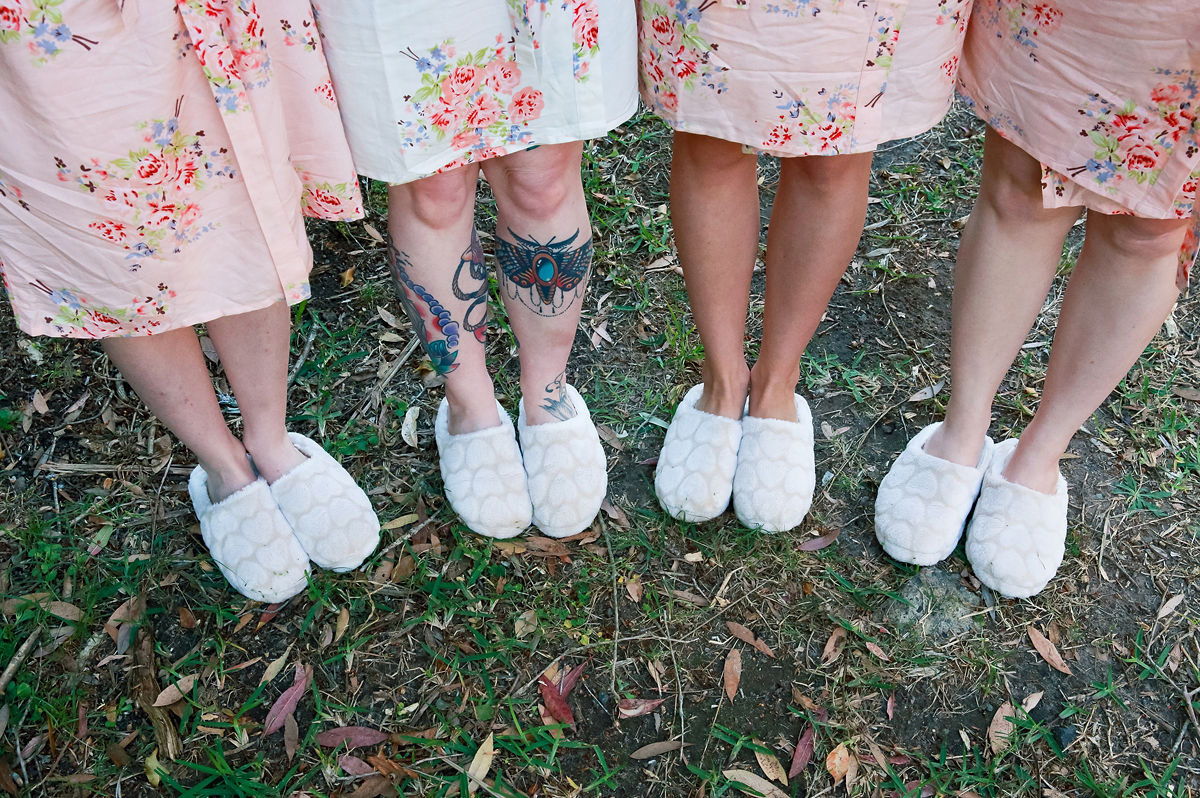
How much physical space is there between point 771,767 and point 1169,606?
3.10ft

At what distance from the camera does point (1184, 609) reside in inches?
71.7

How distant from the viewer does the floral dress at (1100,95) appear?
4.03 feet

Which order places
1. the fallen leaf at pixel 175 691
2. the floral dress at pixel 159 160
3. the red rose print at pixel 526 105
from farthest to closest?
1. the fallen leaf at pixel 175 691
2. the red rose print at pixel 526 105
3. the floral dress at pixel 159 160

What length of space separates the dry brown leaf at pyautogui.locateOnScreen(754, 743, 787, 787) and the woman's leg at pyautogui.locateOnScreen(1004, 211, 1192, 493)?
775 millimetres

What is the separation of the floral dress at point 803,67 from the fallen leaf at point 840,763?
42.3 inches

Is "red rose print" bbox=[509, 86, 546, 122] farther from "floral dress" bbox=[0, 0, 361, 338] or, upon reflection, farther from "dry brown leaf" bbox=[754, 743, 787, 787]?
"dry brown leaf" bbox=[754, 743, 787, 787]

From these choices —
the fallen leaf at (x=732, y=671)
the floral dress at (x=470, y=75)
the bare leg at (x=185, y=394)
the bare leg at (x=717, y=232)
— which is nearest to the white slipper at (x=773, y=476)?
the bare leg at (x=717, y=232)

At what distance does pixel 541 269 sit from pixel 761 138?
0.48 meters

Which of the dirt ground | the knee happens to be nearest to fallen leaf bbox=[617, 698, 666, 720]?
the dirt ground

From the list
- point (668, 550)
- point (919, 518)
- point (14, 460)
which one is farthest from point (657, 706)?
point (14, 460)

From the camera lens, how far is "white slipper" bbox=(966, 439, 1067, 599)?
5.82ft

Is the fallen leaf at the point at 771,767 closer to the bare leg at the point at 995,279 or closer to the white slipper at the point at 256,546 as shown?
the bare leg at the point at 995,279

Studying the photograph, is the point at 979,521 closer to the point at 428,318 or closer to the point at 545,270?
the point at 545,270

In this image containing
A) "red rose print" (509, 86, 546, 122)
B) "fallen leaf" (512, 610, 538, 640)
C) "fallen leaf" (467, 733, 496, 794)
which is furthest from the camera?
"fallen leaf" (512, 610, 538, 640)
